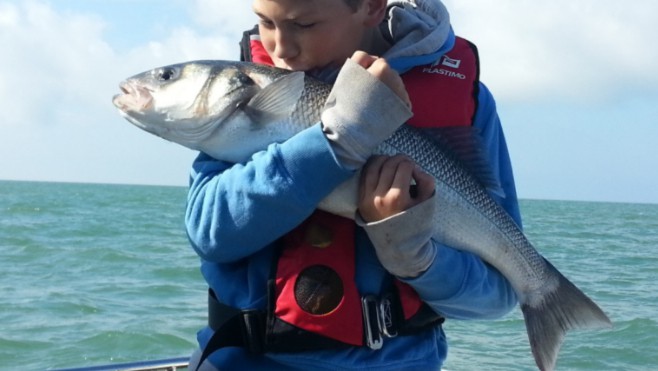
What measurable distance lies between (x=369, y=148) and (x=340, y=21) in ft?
1.72

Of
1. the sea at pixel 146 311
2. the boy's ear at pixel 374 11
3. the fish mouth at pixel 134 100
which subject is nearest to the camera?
the fish mouth at pixel 134 100

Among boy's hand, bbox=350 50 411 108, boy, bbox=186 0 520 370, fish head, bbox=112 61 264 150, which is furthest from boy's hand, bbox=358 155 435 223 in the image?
fish head, bbox=112 61 264 150

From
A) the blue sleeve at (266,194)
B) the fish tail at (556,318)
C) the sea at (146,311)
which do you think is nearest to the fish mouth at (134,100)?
the blue sleeve at (266,194)

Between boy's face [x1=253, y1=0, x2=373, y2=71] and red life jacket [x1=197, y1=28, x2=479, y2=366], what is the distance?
463 millimetres

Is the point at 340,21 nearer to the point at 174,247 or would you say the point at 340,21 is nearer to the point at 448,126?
the point at 448,126

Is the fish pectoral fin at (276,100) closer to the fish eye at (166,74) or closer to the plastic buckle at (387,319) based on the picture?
the fish eye at (166,74)

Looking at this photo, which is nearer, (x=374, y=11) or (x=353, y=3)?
(x=353, y=3)

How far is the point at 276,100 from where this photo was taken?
228 cm

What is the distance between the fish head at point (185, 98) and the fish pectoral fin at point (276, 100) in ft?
0.20

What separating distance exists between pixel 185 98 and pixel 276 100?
273mm

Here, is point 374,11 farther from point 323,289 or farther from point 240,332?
point 240,332

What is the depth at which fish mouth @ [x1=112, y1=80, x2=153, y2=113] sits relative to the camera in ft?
7.86

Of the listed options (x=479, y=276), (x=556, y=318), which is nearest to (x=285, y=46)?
(x=479, y=276)

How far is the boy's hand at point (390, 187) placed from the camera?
86.7 inches
